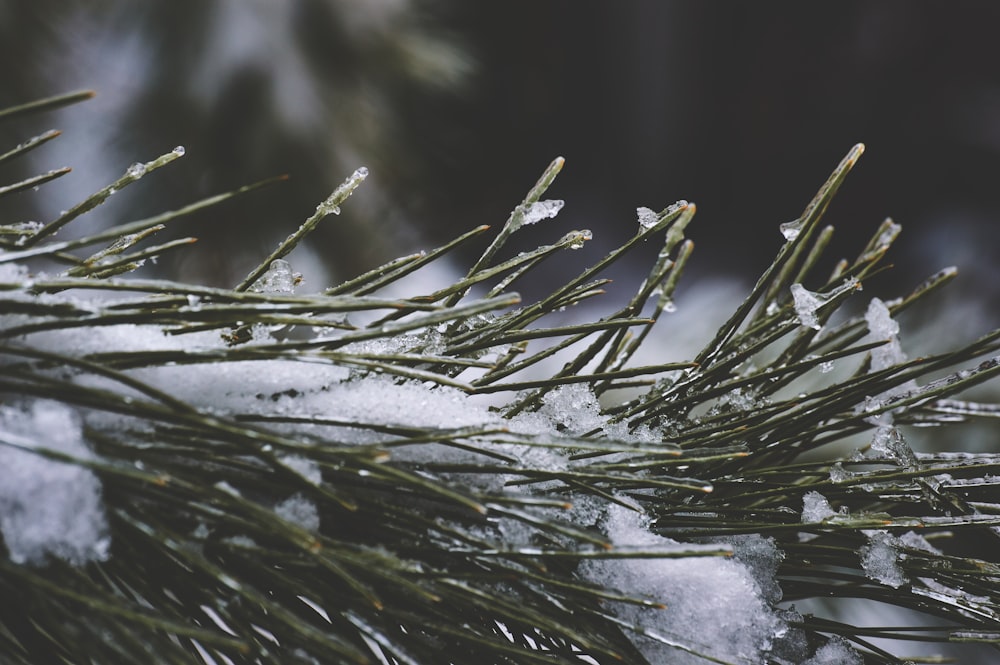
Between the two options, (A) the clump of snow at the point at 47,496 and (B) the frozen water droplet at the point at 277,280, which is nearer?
(A) the clump of snow at the point at 47,496

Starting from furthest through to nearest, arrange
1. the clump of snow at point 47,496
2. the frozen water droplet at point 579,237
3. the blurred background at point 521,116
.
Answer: the blurred background at point 521,116
the frozen water droplet at point 579,237
the clump of snow at point 47,496

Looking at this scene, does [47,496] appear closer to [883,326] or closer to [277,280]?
[277,280]

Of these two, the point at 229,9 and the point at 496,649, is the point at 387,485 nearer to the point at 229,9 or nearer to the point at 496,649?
the point at 496,649

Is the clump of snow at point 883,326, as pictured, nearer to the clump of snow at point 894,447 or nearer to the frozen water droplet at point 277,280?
the clump of snow at point 894,447

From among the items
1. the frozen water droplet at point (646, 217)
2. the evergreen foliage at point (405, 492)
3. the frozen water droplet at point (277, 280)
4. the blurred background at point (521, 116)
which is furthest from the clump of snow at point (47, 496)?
the blurred background at point (521, 116)

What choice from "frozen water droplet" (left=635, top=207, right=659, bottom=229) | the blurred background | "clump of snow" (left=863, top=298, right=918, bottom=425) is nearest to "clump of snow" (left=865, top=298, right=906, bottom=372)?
"clump of snow" (left=863, top=298, right=918, bottom=425)

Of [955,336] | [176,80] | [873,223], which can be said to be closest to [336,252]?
[176,80]
